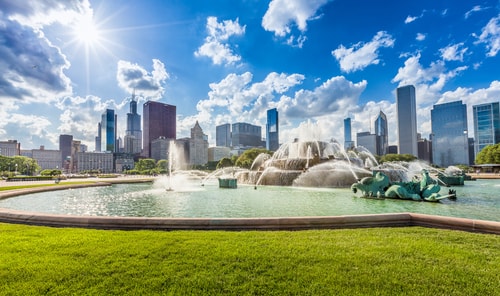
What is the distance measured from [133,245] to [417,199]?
13253 millimetres

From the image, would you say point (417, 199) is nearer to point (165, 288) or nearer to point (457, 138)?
point (165, 288)

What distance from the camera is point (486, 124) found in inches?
5374

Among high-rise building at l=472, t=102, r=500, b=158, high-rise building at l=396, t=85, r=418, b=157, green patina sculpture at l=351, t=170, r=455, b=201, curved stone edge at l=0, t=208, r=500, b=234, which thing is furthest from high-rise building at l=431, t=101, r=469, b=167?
curved stone edge at l=0, t=208, r=500, b=234

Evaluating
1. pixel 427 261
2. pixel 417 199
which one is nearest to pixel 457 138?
pixel 417 199

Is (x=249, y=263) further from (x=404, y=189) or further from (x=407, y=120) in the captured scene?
(x=407, y=120)

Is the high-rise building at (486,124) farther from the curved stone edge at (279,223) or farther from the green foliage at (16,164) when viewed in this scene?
the green foliage at (16,164)

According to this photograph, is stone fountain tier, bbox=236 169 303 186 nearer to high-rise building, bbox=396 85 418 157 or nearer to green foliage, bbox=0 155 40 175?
green foliage, bbox=0 155 40 175

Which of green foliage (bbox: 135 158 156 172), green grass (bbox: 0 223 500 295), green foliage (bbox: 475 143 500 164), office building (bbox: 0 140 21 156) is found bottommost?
green foliage (bbox: 135 158 156 172)

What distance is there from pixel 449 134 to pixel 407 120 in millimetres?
25487

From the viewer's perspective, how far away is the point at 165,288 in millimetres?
3789

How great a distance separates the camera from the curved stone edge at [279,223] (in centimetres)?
698

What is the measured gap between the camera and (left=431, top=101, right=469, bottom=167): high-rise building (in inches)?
6398

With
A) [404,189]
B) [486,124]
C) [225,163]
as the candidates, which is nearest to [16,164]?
[225,163]

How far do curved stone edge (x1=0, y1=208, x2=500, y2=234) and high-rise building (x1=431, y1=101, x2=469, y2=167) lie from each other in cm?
19351
